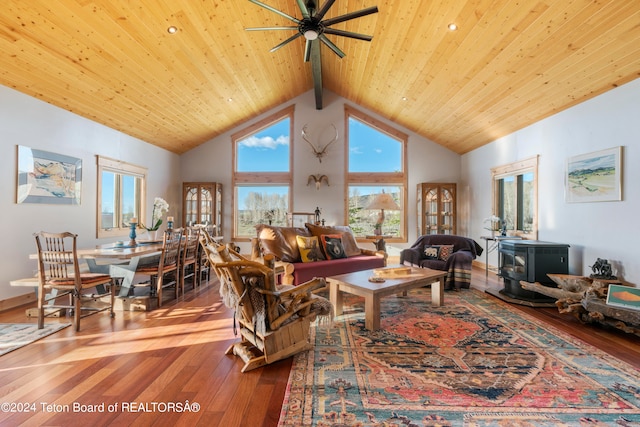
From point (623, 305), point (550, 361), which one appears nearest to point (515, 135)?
point (623, 305)

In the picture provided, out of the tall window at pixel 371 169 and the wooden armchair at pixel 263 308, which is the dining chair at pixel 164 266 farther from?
the tall window at pixel 371 169

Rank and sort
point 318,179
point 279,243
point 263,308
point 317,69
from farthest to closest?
point 318,179, point 317,69, point 279,243, point 263,308

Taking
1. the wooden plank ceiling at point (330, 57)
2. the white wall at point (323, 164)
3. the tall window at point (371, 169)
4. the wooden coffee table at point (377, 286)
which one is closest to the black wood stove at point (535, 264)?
the wooden coffee table at point (377, 286)

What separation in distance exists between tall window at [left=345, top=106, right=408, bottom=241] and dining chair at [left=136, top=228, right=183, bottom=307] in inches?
167

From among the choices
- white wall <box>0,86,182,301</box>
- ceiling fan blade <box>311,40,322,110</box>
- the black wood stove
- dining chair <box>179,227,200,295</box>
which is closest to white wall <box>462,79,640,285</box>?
the black wood stove

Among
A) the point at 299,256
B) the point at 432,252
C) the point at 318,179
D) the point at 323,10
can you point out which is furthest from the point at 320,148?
the point at 323,10

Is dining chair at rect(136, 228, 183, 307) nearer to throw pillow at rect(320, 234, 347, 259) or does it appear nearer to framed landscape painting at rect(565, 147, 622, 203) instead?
throw pillow at rect(320, 234, 347, 259)

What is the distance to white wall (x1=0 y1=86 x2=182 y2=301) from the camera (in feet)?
11.7

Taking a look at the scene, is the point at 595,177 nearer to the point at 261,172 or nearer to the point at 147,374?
the point at 147,374

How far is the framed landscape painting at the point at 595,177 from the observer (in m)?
3.57

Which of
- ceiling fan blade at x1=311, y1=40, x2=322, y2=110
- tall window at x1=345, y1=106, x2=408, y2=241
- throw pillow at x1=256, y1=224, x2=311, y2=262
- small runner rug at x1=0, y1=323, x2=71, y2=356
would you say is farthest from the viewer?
tall window at x1=345, y1=106, x2=408, y2=241

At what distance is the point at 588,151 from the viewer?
397 centimetres

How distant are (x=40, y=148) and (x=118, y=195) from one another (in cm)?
171

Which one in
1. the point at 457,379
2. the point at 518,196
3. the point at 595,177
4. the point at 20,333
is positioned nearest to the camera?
the point at 457,379
